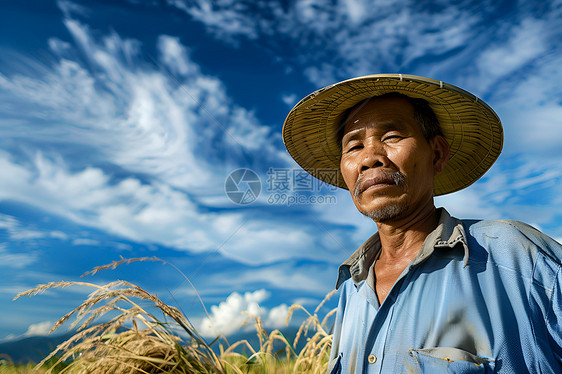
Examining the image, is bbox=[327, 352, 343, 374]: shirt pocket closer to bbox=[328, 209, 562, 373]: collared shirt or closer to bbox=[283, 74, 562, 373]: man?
bbox=[283, 74, 562, 373]: man

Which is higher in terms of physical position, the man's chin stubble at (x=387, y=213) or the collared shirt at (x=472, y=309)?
the man's chin stubble at (x=387, y=213)

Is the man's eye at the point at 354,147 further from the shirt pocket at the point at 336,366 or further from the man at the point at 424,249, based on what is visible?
the shirt pocket at the point at 336,366

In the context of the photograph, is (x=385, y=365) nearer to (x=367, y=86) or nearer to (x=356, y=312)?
(x=356, y=312)

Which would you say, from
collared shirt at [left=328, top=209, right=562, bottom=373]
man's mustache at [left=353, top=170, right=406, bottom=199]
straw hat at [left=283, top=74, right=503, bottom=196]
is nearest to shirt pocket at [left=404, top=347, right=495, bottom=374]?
collared shirt at [left=328, top=209, right=562, bottom=373]

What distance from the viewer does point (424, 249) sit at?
2207 millimetres

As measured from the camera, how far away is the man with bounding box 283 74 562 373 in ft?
5.87

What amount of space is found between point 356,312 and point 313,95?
1.48 meters

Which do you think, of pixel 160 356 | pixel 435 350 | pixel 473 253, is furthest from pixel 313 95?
pixel 160 356

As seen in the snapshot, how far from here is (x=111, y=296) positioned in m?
2.09

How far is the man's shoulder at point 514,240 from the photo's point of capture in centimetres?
191

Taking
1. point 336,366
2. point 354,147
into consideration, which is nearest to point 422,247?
point 354,147

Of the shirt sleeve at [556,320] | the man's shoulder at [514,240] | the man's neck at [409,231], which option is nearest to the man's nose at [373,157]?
the man's neck at [409,231]

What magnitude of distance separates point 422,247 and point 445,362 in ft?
2.11

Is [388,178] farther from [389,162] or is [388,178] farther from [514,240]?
[514,240]
